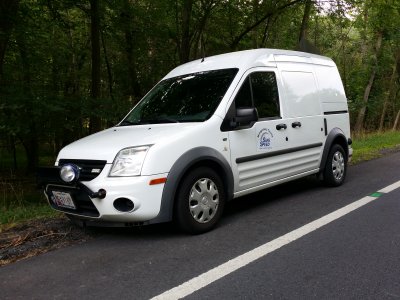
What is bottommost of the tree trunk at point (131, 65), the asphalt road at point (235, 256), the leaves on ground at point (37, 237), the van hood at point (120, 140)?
the asphalt road at point (235, 256)

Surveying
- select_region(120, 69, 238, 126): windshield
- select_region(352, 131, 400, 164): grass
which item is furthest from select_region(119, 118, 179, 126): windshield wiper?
select_region(352, 131, 400, 164): grass

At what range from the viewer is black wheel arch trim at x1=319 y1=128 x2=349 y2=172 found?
668 centimetres

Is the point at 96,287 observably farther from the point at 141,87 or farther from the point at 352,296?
the point at 141,87

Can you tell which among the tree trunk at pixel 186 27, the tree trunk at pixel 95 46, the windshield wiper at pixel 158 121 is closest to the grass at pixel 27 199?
the windshield wiper at pixel 158 121

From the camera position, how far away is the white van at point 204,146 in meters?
4.18

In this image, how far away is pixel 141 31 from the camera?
14242 mm

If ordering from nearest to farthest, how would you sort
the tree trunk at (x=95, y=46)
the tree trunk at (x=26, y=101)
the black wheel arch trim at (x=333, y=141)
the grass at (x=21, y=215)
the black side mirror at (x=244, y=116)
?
the black side mirror at (x=244, y=116) → the grass at (x=21, y=215) → the black wheel arch trim at (x=333, y=141) → the tree trunk at (x=26, y=101) → the tree trunk at (x=95, y=46)

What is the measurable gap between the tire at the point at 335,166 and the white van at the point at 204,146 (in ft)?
0.08

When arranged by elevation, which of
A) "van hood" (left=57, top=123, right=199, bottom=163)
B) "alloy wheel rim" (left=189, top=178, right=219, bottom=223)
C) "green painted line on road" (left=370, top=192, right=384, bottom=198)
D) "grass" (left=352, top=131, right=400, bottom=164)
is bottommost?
"grass" (left=352, top=131, right=400, bottom=164)

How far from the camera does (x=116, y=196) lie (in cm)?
408

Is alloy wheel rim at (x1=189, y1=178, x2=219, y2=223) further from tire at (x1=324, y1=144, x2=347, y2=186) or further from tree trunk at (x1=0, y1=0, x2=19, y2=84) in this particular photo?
tree trunk at (x1=0, y1=0, x2=19, y2=84)

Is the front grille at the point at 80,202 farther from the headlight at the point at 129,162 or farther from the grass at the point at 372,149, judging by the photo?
the grass at the point at 372,149

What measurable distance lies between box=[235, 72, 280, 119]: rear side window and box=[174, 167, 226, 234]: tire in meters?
1.05

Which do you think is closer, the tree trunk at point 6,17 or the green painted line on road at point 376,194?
the green painted line on road at point 376,194
